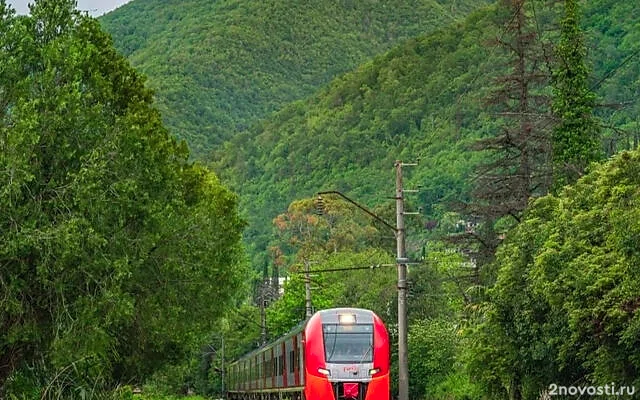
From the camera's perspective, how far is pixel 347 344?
3184cm

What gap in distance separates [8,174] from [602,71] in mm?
97567

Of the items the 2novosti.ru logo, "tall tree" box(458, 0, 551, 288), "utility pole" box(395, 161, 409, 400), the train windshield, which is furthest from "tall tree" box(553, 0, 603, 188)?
the train windshield

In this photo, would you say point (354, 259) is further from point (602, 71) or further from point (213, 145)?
point (213, 145)

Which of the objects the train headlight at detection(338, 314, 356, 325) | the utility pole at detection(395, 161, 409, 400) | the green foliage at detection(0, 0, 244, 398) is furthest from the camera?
the utility pole at detection(395, 161, 409, 400)

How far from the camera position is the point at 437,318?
58500 millimetres

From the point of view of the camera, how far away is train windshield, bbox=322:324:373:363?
31.7 metres

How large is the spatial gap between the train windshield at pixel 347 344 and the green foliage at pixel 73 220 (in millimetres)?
5282

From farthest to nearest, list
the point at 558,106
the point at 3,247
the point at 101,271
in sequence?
the point at 558,106, the point at 101,271, the point at 3,247

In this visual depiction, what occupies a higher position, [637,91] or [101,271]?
[637,91]

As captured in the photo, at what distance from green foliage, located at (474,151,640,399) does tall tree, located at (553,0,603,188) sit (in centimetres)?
615

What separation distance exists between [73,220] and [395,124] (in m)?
117

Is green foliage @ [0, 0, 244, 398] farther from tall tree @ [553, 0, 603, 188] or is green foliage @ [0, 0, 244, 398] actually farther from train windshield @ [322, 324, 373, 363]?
tall tree @ [553, 0, 603, 188]

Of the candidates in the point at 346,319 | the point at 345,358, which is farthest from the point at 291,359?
the point at 345,358

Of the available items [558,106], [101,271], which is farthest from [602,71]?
[101,271]
